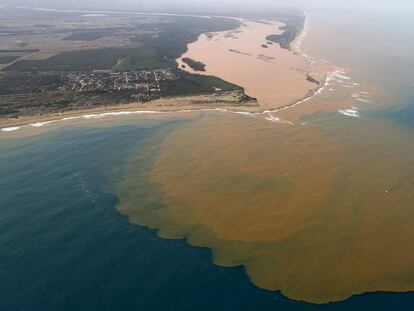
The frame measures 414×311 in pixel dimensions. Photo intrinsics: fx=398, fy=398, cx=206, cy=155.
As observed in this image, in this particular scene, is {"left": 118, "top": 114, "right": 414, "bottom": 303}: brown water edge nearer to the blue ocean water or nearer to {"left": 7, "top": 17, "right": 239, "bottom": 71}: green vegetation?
the blue ocean water

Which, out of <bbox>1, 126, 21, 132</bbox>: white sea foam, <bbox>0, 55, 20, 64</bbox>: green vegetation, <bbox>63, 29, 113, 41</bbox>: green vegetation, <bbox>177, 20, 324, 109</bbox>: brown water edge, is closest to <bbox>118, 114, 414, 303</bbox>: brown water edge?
<bbox>177, 20, 324, 109</bbox>: brown water edge

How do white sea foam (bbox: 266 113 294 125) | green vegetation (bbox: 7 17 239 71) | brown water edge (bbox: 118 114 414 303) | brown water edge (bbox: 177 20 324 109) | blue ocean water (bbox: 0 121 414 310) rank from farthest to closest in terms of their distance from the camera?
green vegetation (bbox: 7 17 239 71), brown water edge (bbox: 177 20 324 109), white sea foam (bbox: 266 113 294 125), brown water edge (bbox: 118 114 414 303), blue ocean water (bbox: 0 121 414 310)

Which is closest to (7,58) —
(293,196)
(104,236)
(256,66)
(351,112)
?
(256,66)

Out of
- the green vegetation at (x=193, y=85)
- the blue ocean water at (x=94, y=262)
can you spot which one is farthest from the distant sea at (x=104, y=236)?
the green vegetation at (x=193, y=85)

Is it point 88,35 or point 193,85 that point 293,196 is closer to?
point 193,85

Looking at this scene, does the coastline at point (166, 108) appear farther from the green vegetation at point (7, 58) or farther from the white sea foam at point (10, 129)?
the green vegetation at point (7, 58)
